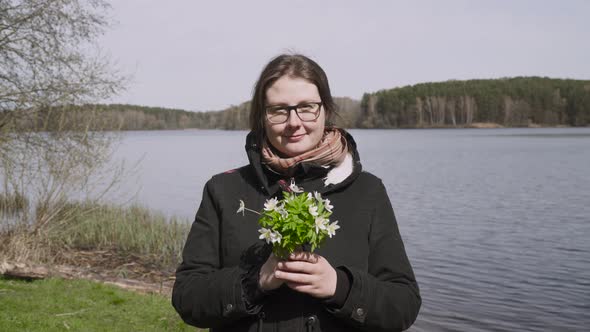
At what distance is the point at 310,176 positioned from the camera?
8.64ft

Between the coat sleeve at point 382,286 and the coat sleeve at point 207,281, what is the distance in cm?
41

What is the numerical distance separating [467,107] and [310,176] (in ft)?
417

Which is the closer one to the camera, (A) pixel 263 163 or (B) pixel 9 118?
(A) pixel 263 163

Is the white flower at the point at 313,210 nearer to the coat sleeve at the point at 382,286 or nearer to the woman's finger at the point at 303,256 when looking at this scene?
the woman's finger at the point at 303,256

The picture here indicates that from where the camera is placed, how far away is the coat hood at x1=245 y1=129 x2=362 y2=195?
2.60 meters

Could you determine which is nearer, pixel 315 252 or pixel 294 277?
pixel 294 277

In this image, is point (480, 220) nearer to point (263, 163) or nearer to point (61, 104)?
point (61, 104)

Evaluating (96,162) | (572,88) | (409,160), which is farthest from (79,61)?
(572,88)

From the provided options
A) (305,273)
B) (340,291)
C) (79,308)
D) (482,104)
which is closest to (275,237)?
(305,273)

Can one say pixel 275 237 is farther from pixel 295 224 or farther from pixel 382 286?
pixel 382 286

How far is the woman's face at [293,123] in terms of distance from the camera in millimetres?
2584

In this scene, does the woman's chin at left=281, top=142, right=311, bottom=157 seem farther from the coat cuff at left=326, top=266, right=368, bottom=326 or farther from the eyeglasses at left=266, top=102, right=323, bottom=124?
the coat cuff at left=326, top=266, right=368, bottom=326

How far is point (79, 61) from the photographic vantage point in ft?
48.3

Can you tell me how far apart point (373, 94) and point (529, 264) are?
125 m
